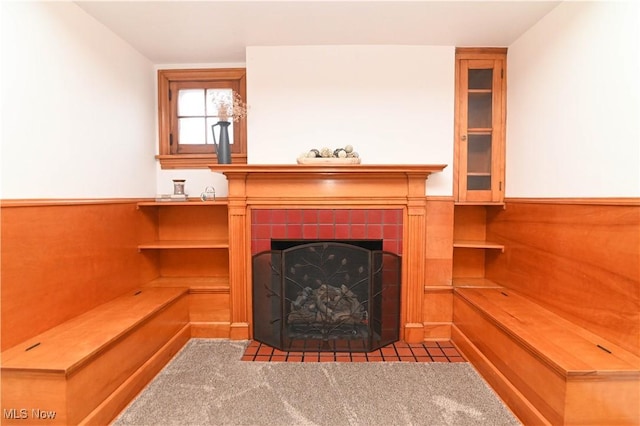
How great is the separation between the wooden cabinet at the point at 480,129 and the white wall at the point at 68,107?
264 cm

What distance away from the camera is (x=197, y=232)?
9.62 ft

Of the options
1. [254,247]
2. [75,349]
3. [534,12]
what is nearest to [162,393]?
[75,349]

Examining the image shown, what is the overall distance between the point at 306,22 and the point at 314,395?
7.90 ft

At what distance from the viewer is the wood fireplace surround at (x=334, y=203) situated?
2436 mm

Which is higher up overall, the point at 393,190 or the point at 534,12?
the point at 534,12

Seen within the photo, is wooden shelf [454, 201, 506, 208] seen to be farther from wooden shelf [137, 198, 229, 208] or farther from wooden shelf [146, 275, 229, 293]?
wooden shelf [146, 275, 229, 293]

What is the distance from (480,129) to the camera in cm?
262

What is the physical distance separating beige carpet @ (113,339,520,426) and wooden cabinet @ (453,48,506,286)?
38.2 inches

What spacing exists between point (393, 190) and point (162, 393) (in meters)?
2.03

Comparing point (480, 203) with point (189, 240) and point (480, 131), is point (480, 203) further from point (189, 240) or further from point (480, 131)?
point (189, 240)

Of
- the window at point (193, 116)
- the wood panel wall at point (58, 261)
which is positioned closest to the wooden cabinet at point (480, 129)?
the window at point (193, 116)

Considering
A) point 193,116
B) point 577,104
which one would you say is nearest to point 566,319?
point 577,104

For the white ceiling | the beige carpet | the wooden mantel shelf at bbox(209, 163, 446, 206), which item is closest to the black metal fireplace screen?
the beige carpet

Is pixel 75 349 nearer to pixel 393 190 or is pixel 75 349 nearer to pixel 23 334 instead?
pixel 23 334
